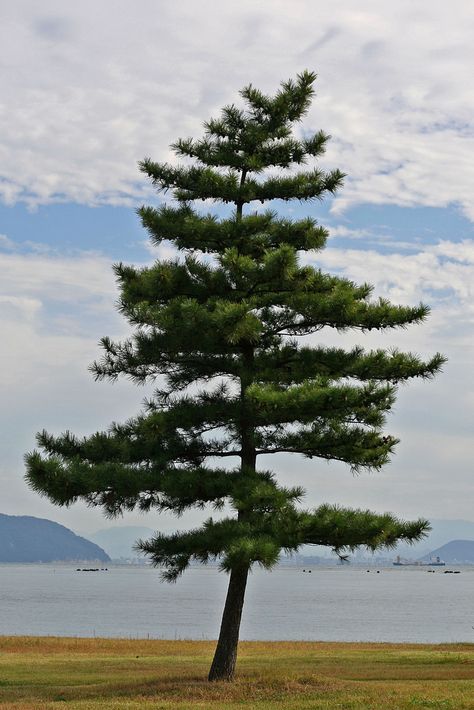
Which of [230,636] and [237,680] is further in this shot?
[230,636]

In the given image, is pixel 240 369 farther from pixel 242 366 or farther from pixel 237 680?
pixel 237 680

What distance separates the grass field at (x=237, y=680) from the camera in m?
17.6

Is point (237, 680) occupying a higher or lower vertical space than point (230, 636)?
lower

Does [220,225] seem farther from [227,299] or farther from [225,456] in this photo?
[225,456]

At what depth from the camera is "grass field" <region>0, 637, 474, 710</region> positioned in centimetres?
1762

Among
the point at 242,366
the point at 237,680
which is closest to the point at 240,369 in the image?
the point at 242,366

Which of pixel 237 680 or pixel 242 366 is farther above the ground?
pixel 242 366

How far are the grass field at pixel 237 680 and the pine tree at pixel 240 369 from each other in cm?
173

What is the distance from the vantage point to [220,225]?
21250 mm

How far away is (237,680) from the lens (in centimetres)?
2014

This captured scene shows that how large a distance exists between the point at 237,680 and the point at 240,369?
22.4 ft

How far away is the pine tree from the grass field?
68.0 inches

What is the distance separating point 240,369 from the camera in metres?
21.3

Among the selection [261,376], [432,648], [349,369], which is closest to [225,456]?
[261,376]
